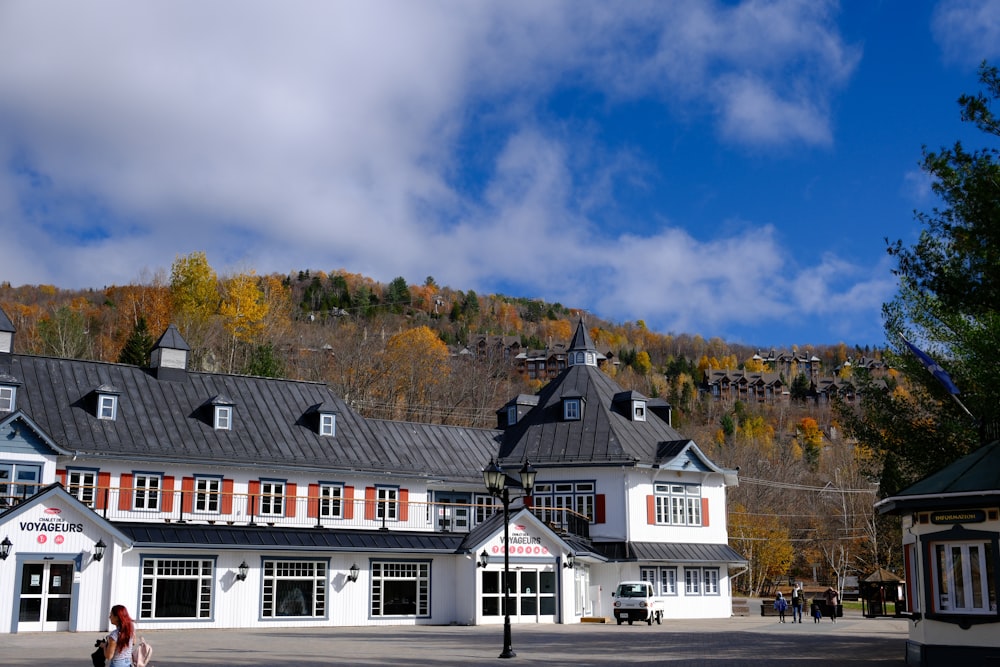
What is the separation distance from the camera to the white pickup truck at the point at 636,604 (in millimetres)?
37781

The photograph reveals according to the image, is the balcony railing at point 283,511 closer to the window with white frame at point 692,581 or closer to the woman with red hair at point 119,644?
the window with white frame at point 692,581

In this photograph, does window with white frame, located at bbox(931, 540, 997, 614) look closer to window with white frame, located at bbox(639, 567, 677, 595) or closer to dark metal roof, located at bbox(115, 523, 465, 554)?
dark metal roof, located at bbox(115, 523, 465, 554)

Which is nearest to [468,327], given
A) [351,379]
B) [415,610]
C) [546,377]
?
[546,377]

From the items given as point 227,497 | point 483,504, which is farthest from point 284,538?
point 483,504

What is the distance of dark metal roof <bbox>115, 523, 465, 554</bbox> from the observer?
3238cm

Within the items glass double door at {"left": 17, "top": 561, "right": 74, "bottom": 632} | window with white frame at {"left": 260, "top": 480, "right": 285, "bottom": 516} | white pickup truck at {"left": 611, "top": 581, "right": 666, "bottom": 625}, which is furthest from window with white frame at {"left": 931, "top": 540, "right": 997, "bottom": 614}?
window with white frame at {"left": 260, "top": 480, "right": 285, "bottom": 516}

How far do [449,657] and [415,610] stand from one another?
52.3 feet

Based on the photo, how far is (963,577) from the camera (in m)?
18.1

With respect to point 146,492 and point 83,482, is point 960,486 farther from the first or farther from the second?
point 83,482

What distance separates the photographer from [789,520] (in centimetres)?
7462

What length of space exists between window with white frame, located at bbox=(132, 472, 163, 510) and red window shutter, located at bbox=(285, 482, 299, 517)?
460 cm

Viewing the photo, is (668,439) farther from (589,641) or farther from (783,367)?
(783,367)

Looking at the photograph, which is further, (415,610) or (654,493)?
(654,493)

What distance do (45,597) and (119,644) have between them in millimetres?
22207
